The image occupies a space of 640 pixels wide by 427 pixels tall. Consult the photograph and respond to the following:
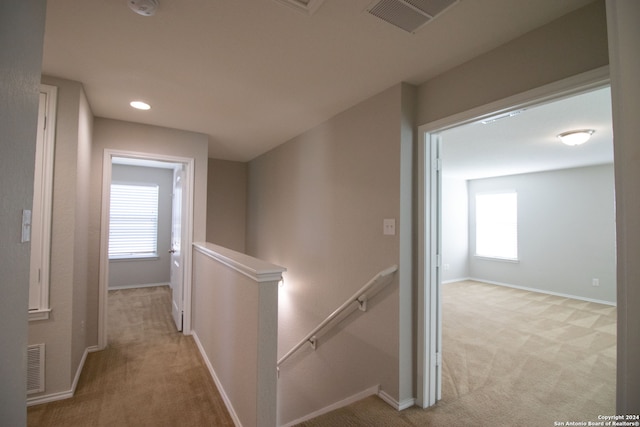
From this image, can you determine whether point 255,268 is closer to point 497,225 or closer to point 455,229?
point 455,229

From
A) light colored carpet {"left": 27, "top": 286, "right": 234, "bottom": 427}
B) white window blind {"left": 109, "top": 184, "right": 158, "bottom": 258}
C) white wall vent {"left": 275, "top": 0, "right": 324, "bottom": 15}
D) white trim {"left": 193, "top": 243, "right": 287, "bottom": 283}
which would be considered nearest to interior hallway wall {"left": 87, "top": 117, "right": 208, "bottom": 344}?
light colored carpet {"left": 27, "top": 286, "right": 234, "bottom": 427}

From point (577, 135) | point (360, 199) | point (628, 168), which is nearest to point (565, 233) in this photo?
point (577, 135)

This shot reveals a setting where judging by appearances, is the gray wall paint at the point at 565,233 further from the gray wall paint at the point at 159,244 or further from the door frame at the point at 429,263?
the gray wall paint at the point at 159,244

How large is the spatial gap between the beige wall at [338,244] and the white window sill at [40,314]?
2246 millimetres

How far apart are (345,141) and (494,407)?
2.46 meters

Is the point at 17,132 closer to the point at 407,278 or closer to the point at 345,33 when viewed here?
the point at 345,33

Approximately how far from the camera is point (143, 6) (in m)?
1.41

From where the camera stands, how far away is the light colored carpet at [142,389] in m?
1.93

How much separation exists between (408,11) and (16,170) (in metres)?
1.75

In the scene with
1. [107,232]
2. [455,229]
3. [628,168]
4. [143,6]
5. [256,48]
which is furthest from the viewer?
[455,229]

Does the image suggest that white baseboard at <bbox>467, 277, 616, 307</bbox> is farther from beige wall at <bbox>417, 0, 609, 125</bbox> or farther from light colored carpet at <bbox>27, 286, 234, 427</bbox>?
light colored carpet at <bbox>27, 286, 234, 427</bbox>

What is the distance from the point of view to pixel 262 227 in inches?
185

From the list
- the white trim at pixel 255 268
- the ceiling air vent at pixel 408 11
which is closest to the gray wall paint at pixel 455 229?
the ceiling air vent at pixel 408 11

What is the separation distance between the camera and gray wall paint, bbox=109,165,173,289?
5648 mm
